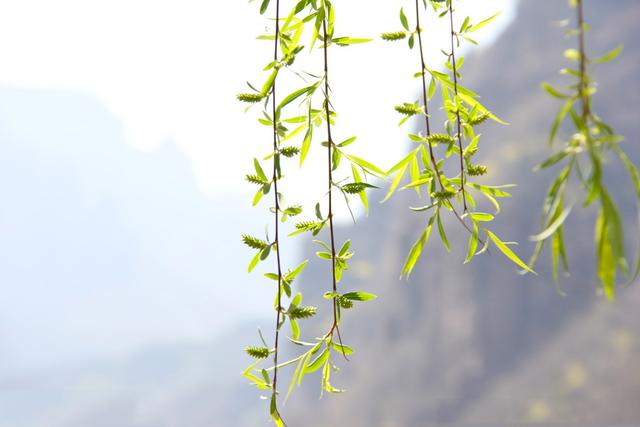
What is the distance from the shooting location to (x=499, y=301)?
11164mm

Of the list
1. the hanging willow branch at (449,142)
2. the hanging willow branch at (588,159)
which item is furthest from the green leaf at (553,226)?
the hanging willow branch at (449,142)

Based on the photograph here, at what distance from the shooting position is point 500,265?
36.6ft

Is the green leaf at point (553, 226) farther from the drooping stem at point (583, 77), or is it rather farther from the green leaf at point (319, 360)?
the green leaf at point (319, 360)

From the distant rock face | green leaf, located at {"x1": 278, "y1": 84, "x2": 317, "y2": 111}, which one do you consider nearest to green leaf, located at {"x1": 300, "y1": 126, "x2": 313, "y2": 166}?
green leaf, located at {"x1": 278, "y1": 84, "x2": 317, "y2": 111}

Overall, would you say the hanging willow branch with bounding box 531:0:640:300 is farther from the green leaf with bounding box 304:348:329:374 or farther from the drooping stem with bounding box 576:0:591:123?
the green leaf with bounding box 304:348:329:374

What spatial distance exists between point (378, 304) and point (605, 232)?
40.7 feet

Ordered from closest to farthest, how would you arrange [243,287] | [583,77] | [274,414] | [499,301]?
[583,77] → [274,414] → [499,301] → [243,287]

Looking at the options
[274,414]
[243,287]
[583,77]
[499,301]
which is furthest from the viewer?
[243,287]

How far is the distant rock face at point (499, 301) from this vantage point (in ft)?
35.2

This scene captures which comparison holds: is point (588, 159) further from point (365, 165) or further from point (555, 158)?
point (365, 165)

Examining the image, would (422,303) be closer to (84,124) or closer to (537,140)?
(537,140)

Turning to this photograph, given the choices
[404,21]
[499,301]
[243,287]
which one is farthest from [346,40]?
[243,287]

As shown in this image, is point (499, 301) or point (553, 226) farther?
point (499, 301)

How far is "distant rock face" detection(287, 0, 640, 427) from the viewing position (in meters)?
10.7
